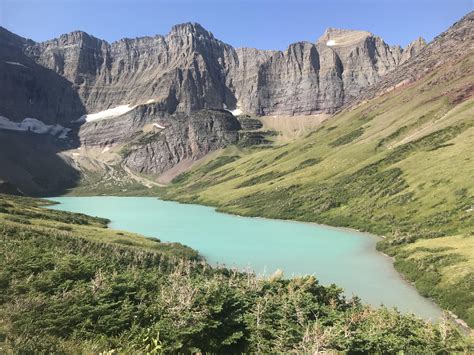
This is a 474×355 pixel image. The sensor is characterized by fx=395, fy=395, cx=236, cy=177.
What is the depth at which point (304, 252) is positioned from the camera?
252ft

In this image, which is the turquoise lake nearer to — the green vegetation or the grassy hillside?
the grassy hillside

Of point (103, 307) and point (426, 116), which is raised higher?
point (426, 116)

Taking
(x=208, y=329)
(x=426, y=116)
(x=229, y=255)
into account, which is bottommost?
(x=229, y=255)

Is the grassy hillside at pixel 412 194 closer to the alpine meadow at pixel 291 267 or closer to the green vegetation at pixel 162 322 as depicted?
the alpine meadow at pixel 291 267

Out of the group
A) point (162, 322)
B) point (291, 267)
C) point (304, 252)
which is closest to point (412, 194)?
point (304, 252)

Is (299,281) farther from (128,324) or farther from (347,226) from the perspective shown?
(347,226)

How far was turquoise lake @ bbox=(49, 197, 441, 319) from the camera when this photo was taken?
50281mm

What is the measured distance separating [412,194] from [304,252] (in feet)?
126

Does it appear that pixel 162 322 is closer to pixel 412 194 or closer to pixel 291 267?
pixel 291 267

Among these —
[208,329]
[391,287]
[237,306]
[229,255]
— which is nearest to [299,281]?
[237,306]

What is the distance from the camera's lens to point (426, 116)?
174 m

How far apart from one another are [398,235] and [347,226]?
86.5 ft

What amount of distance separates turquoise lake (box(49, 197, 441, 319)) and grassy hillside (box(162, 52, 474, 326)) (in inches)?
130

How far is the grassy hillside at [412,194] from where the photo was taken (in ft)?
178
